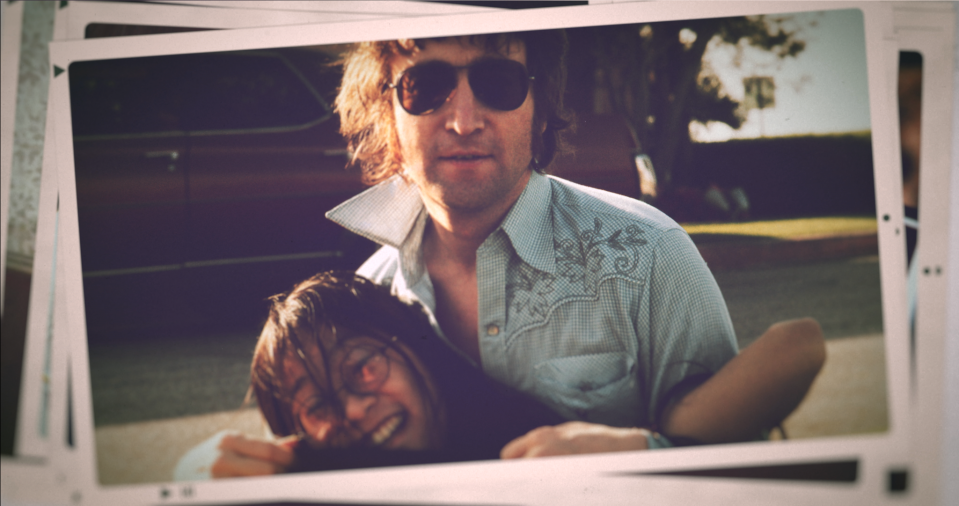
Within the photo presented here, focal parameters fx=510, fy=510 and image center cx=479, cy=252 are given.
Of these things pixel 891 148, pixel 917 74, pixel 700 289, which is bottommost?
pixel 700 289

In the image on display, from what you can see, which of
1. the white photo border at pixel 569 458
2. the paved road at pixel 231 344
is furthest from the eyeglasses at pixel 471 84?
the paved road at pixel 231 344

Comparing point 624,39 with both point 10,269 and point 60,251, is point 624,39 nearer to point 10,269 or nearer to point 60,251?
point 60,251

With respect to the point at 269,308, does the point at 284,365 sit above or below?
below

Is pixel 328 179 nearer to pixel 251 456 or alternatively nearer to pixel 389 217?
pixel 389 217

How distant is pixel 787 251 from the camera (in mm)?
1845

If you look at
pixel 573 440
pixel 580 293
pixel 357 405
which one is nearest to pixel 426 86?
pixel 580 293

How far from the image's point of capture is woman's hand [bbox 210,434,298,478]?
73.0 inches

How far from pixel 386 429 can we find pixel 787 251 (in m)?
1.58

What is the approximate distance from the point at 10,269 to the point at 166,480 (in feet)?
3.28

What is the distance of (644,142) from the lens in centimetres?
180

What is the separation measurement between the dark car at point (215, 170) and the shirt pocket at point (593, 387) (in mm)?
677

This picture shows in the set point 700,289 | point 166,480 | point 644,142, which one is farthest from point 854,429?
point 166,480

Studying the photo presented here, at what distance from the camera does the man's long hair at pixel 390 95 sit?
1.79 metres

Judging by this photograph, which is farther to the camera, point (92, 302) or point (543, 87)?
point (92, 302)
